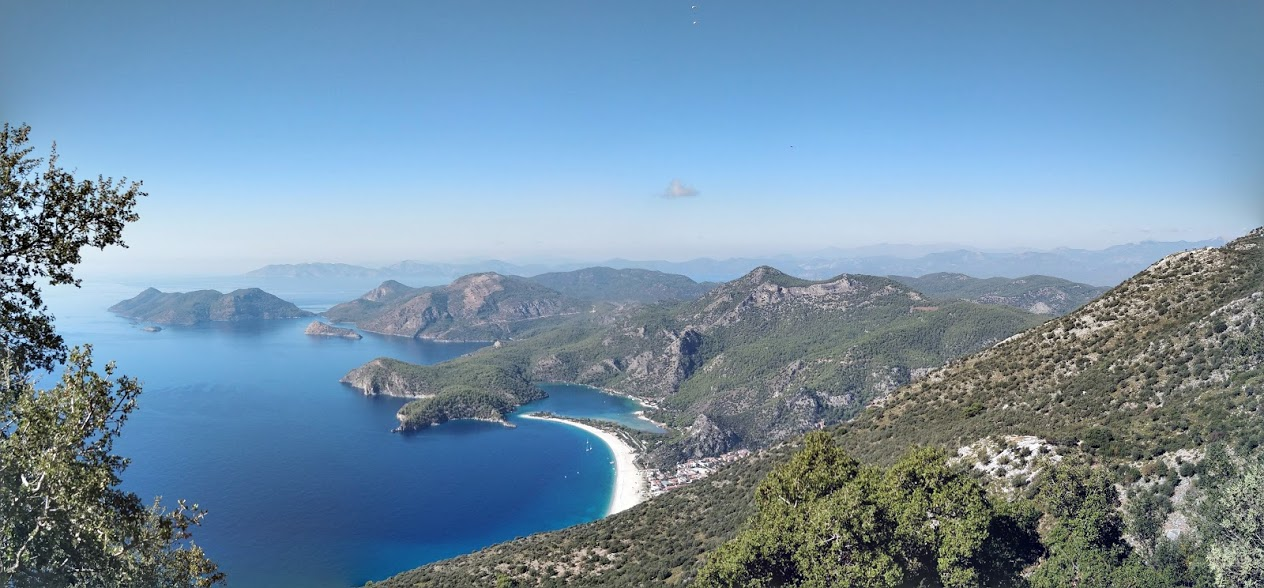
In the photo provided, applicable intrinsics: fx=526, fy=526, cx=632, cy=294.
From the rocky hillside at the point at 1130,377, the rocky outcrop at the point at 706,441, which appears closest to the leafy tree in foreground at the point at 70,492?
the rocky hillside at the point at 1130,377

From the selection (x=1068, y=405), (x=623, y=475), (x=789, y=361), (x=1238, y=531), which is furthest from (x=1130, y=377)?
(x=789, y=361)

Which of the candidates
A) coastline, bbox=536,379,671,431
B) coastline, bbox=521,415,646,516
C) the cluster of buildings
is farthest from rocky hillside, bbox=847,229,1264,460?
coastline, bbox=536,379,671,431

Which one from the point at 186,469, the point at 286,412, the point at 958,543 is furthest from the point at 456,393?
the point at 958,543

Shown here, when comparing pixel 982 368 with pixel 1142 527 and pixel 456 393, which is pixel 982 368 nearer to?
pixel 1142 527

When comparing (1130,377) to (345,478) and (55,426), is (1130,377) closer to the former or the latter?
(55,426)

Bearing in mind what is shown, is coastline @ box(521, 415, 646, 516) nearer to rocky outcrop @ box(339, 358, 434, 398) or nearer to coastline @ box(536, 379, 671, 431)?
coastline @ box(536, 379, 671, 431)
